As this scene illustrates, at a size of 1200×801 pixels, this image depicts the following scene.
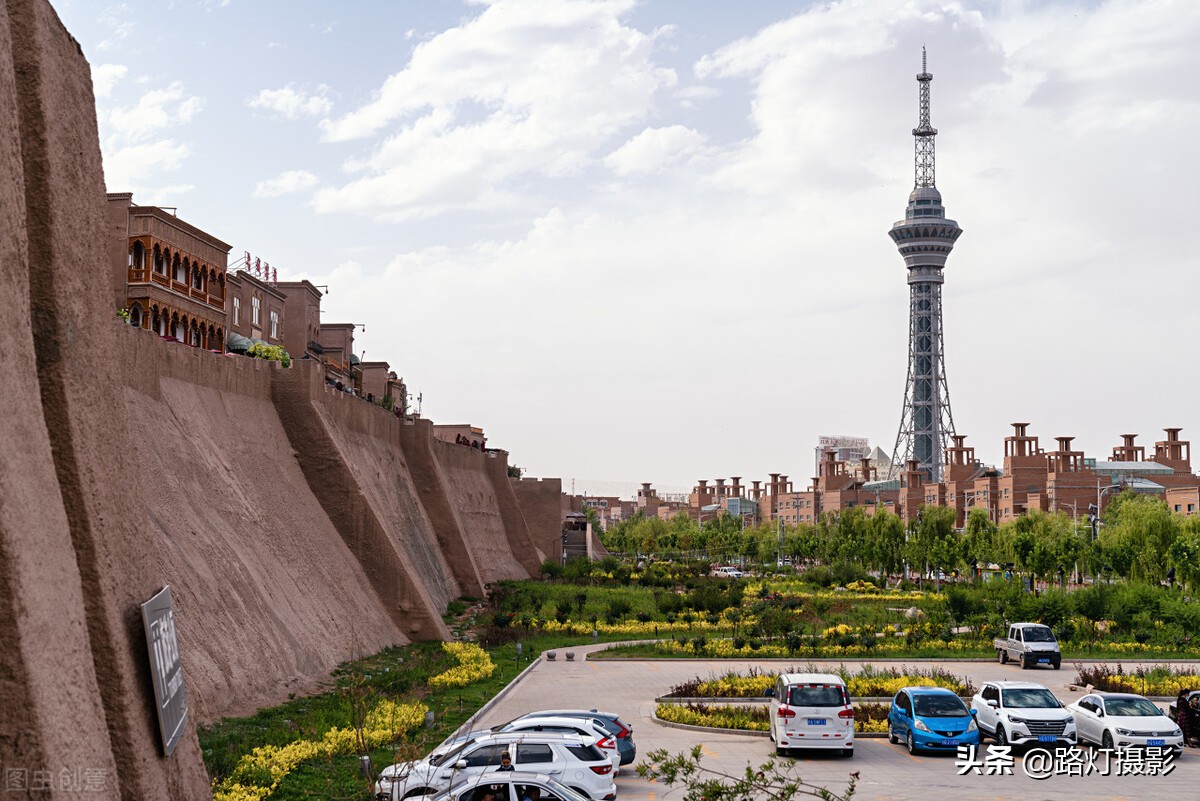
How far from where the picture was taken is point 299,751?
1683 centimetres

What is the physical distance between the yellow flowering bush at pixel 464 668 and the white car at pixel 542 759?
9.35 m

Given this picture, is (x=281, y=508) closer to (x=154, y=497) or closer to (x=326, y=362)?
(x=154, y=497)

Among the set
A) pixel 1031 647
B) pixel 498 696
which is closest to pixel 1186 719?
pixel 1031 647

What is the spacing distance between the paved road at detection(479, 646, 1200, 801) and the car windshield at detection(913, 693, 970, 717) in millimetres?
773

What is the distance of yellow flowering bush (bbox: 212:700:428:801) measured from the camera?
1442cm

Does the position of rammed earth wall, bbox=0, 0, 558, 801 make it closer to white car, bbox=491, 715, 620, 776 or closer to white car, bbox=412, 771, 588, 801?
white car, bbox=412, 771, 588, 801

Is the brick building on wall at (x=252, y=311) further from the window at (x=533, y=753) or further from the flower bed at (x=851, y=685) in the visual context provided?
the window at (x=533, y=753)

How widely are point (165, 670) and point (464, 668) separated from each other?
18.0 metres

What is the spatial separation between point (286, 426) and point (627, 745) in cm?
1746

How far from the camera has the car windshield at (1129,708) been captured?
2042 centimetres

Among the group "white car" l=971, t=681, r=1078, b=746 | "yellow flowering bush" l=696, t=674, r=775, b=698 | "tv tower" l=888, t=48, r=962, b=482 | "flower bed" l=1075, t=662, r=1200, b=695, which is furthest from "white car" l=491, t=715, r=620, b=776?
"tv tower" l=888, t=48, r=962, b=482

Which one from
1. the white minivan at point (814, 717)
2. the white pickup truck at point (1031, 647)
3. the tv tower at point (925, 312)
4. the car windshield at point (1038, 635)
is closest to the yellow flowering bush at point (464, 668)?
the white minivan at point (814, 717)

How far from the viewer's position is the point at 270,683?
22266 mm

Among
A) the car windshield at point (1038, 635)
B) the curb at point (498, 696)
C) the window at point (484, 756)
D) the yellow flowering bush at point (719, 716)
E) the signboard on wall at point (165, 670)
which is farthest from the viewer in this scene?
the car windshield at point (1038, 635)
